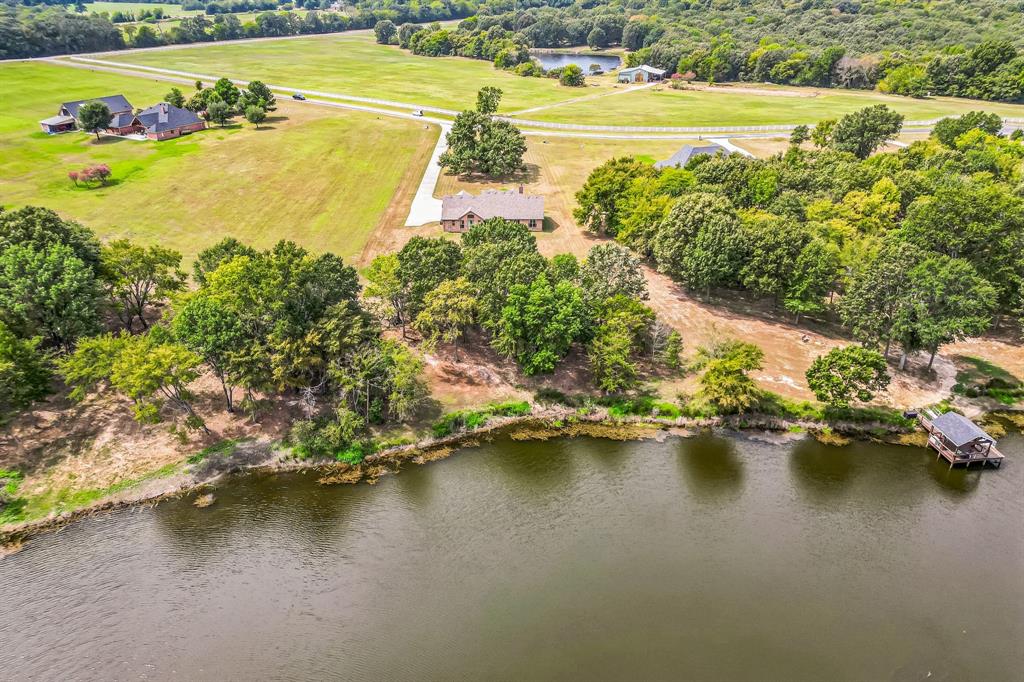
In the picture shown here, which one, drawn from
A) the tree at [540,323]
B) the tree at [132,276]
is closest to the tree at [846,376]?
the tree at [540,323]

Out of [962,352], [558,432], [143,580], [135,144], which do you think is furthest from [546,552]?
[135,144]

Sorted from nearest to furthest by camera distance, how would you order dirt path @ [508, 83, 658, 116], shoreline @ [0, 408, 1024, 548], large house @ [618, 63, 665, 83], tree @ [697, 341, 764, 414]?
shoreline @ [0, 408, 1024, 548] → tree @ [697, 341, 764, 414] → dirt path @ [508, 83, 658, 116] → large house @ [618, 63, 665, 83]

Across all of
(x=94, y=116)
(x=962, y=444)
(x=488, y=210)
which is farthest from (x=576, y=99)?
(x=962, y=444)

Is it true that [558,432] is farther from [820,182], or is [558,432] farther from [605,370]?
[820,182]

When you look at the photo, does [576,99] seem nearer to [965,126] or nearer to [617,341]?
[965,126]

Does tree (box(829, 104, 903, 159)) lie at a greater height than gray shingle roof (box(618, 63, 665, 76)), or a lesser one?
lesser

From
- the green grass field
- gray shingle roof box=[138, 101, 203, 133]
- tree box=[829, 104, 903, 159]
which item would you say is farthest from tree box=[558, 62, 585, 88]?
gray shingle roof box=[138, 101, 203, 133]

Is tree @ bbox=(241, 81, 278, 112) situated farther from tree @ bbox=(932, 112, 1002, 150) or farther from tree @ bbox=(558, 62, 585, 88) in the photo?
tree @ bbox=(932, 112, 1002, 150)

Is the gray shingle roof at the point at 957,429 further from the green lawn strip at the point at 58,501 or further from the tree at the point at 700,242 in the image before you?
the green lawn strip at the point at 58,501
